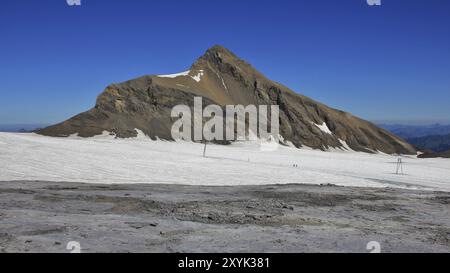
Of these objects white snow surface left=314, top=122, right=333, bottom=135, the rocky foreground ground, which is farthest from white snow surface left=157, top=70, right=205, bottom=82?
the rocky foreground ground

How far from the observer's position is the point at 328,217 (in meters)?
12.3

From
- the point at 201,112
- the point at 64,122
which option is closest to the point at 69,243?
the point at 64,122

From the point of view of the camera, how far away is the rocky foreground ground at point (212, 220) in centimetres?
851

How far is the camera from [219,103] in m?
74.8

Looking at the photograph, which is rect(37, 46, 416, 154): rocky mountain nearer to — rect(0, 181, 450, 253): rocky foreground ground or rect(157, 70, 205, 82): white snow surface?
rect(157, 70, 205, 82): white snow surface

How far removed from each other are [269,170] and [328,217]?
16227 mm

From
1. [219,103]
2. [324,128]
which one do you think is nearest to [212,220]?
[219,103]

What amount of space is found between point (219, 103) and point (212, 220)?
211 feet

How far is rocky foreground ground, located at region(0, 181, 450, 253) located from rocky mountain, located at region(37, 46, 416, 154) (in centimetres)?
4326

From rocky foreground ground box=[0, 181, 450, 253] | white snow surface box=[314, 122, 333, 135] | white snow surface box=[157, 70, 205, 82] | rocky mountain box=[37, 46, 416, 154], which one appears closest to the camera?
rocky foreground ground box=[0, 181, 450, 253]

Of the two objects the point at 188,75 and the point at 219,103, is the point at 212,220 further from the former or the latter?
the point at 188,75

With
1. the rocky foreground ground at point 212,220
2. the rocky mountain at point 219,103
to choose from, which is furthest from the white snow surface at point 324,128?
the rocky foreground ground at point 212,220

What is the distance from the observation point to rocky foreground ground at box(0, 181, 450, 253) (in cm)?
851

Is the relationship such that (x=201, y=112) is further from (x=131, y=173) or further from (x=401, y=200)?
(x=401, y=200)
